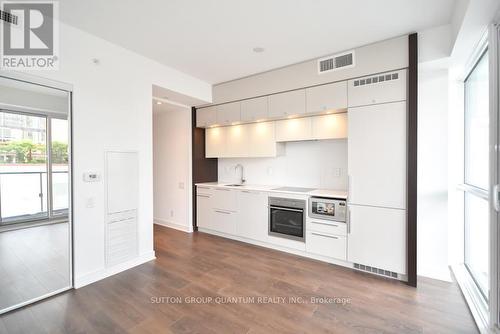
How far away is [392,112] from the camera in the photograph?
2.77 m

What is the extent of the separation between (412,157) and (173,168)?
4153mm

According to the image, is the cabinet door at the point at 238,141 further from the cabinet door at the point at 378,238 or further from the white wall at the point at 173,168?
the cabinet door at the point at 378,238

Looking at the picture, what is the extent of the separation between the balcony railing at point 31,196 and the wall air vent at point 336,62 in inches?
135

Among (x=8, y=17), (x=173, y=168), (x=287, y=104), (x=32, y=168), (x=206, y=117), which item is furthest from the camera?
(x=173, y=168)

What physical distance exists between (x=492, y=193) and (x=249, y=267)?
258 centimetres

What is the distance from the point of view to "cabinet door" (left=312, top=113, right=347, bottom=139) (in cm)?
336

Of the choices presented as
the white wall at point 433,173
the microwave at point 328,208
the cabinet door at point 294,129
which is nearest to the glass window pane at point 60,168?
the cabinet door at point 294,129

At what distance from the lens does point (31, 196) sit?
2.50m

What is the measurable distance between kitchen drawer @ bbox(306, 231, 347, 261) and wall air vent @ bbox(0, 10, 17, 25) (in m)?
4.06

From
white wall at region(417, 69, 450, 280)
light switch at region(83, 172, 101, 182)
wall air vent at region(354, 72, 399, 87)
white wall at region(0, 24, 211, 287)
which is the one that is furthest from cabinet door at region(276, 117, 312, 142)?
light switch at region(83, 172, 101, 182)

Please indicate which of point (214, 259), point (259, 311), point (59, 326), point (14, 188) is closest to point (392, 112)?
point (259, 311)

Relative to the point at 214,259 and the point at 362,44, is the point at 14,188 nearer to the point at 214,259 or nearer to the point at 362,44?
the point at 214,259

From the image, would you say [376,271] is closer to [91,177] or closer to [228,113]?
[228,113]

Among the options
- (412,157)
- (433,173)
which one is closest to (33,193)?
(412,157)
